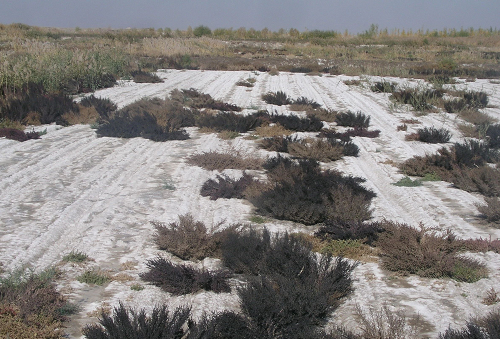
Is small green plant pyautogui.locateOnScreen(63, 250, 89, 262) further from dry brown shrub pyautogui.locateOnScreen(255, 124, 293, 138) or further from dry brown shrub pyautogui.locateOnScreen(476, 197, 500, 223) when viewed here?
dry brown shrub pyautogui.locateOnScreen(255, 124, 293, 138)

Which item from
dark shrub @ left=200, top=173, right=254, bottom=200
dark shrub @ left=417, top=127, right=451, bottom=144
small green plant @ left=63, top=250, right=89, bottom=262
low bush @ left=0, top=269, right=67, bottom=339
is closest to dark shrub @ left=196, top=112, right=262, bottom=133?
dark shrub @ left=417, top=127, right=451, bottom=144

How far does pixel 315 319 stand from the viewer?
389 centimetres

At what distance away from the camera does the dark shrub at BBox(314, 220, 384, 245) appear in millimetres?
5703

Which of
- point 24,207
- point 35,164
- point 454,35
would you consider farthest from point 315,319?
point 454,35

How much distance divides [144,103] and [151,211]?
798 cm

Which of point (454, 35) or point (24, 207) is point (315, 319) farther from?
point (454, 35)

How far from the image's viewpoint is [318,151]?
381 inches

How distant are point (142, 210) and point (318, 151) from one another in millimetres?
4379

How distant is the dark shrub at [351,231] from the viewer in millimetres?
5703

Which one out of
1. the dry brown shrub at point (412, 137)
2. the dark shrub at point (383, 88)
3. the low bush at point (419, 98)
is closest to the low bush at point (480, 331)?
the dry brown shrub at point (412, 137)

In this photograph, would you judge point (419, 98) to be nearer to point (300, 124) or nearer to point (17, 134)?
point (300, 124)

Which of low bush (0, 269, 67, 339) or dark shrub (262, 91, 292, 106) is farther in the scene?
dark shrub (262, 91, 292, 106)

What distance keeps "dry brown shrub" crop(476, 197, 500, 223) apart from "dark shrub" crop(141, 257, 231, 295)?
3.86 metres

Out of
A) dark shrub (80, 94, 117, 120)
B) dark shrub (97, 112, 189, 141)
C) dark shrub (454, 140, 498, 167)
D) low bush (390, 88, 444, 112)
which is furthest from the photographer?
low bush (390, 88, 444, 112)
